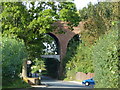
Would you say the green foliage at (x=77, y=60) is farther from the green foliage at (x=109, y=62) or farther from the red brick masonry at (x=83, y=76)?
the green foliage at (x=109, y=62)

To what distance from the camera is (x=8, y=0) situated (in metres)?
26.9

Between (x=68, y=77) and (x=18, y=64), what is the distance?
24.5 meters

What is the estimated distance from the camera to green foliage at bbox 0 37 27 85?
2028 centimetres

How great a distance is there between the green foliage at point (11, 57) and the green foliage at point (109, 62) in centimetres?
982

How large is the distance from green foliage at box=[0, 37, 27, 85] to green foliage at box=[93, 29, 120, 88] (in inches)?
387

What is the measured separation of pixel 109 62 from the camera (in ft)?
33.4

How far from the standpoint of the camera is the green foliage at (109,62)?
9.76 m

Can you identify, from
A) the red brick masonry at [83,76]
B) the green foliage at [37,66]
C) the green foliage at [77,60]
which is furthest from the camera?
the green foliage at [37,66]

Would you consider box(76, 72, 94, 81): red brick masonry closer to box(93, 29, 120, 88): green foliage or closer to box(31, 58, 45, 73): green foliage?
box(31, 58, 45, 73): green foliage

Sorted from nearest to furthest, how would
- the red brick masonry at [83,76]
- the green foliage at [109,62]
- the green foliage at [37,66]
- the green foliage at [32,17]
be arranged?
1. the green foliage at [109,62]
2. the green foliage at [32,17]
3. the red brick masonry at [83,76]
4. the green foliage at [37,66]

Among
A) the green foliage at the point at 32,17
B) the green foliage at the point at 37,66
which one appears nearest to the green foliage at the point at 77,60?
the green foliage at the point at 37,66

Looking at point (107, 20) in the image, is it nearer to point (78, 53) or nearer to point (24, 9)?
point (24, 9)

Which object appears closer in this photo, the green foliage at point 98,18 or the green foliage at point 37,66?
the green foliage at point 98,18

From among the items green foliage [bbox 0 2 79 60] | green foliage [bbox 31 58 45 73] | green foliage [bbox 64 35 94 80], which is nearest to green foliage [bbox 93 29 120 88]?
green foliage [bbox 0 2 79 60]
